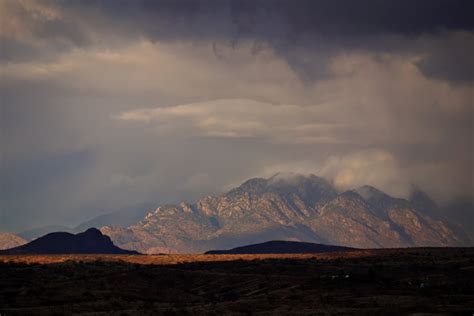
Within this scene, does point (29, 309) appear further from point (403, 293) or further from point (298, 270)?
point (298, 270)

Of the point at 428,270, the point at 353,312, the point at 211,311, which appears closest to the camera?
the point at 353,312

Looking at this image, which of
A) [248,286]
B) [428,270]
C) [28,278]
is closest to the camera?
[248,286]

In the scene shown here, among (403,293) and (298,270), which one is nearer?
(403,293)

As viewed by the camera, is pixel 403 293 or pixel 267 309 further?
pixel 403 293

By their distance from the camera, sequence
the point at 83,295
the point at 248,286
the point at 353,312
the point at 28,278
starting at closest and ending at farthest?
1. the point at 353,312
2. the point at 83,295
3. the point at 248,286
4. the point at 28,278

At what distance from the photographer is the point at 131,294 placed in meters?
111

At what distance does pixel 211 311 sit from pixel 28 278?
59.8m

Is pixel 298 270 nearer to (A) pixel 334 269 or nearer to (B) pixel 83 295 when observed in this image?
(A) pixel 334 269

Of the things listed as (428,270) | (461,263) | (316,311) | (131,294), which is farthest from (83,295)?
(461,263)

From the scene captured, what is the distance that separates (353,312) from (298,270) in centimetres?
7413

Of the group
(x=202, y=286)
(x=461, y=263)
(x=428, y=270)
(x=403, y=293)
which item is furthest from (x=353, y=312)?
(x=461, y=263)

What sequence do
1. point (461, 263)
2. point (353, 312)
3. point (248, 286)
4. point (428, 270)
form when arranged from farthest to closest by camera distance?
point (461, 263) → point (428, 270) → point (248, 286) → point (353, 312)

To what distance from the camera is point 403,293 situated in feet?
325

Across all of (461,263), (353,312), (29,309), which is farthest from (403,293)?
(461,263)
